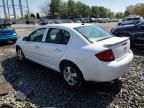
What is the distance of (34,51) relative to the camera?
6297mm

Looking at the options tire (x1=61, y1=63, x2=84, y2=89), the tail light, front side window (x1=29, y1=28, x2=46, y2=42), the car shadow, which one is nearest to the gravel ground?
the car shadow

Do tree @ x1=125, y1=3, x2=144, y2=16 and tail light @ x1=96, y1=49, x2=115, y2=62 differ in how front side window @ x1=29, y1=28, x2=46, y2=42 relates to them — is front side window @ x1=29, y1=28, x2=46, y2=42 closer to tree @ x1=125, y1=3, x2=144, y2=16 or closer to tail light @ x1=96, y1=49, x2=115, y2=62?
tail light @ x1=96, y1=49, x2=115, y2=62

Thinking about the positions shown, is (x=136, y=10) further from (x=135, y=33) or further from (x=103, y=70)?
(x=103, y=70)

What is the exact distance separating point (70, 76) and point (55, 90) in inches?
20.0

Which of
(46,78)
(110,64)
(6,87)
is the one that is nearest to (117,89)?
(110,64)

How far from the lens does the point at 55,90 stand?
494 cm

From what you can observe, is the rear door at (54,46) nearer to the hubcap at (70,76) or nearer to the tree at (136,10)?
the hubcap at (70,76)

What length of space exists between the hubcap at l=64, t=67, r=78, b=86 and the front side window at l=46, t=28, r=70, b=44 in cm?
69

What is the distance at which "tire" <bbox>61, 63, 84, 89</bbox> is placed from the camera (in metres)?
4.65

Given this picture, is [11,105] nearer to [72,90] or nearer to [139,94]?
[72,90]

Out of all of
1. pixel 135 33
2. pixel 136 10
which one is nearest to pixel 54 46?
pixel 135 33

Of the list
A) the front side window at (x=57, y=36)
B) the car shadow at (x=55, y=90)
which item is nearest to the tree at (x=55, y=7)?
the car shadow at (x=55, y=90)

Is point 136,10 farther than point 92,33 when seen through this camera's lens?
Yes

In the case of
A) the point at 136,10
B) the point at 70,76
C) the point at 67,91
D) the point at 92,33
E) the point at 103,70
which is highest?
the point at 136,10
